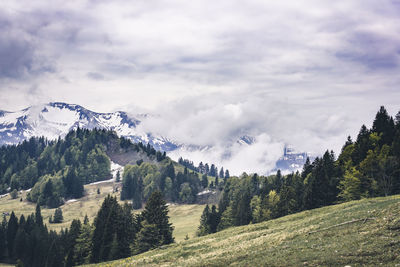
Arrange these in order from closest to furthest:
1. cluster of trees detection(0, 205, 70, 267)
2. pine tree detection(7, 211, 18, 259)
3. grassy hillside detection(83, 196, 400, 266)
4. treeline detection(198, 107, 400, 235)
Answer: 1. grassy hillside detection(83, 196, 400, 266)
2. treeline detection(198, 107, 400, 235)
3. cluster of trees detection(0, 205, 70, 267)
4. pine tree detection(7, 211, 18, 259)

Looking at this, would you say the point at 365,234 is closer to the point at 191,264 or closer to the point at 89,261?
the point at 191,264

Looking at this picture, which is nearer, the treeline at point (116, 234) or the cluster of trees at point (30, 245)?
the treeline at point (116, 234)

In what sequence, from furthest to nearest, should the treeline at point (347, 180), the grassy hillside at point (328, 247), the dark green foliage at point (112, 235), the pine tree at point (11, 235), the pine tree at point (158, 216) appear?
the pine tree at point (11, 235)
the pine tree at point (158, 216)
the dark green foliage at point (112, 235)
the treeline at point (347, 180)
the grassy hillside at point (328, 247)

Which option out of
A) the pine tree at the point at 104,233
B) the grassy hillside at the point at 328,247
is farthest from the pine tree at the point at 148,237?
the grassy hillside at the point at 328,247

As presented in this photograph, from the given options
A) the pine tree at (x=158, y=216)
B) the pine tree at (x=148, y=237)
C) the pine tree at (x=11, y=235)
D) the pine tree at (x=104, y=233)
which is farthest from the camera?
the pine tree at (x=11, y=235)

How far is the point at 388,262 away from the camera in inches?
930

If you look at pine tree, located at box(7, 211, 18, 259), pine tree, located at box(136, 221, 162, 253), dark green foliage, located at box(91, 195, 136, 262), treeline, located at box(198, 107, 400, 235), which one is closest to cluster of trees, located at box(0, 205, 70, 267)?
pine tree, located at box(7, 211, 18, 259)

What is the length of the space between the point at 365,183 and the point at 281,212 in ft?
80.8

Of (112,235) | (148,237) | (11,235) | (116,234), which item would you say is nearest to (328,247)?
(148,237)

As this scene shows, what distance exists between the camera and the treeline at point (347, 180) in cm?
6725

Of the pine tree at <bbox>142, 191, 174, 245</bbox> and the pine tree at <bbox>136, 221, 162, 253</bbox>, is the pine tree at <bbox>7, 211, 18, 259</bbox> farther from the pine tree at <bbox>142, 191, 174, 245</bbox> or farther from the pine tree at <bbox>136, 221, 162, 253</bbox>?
the pine tree at <bbox>142, 191, 174, 245</bbox>

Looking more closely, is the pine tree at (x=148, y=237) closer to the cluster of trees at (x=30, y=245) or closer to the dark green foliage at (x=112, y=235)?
the dark green foliage at (x=112, y=235)

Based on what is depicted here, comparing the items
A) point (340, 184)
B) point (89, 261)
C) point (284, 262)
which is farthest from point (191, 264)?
point (340, 184)

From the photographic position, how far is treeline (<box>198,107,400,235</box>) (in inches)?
2648
